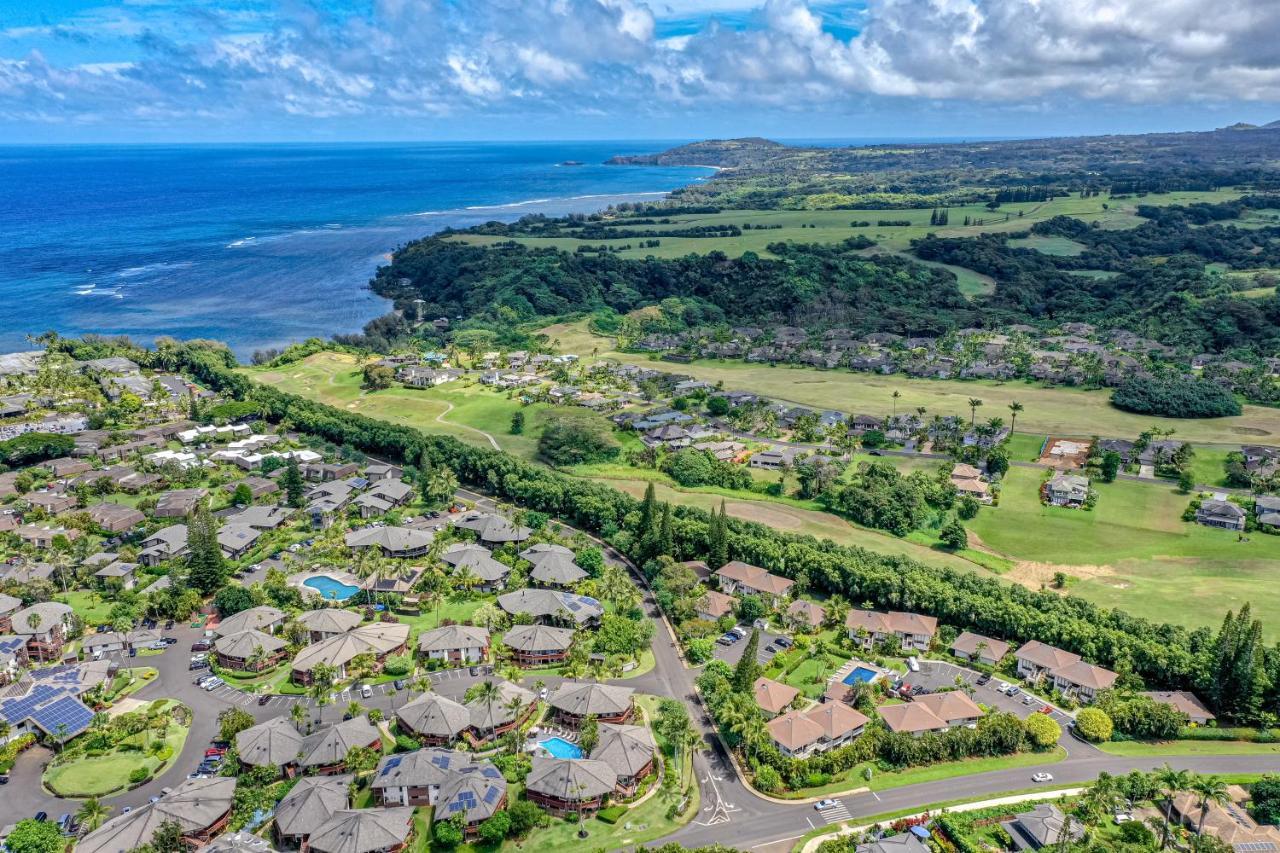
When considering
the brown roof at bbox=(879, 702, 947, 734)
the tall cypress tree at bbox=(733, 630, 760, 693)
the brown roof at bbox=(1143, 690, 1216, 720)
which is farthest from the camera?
the tall cypress tree at bbox=(733, 630, 760, 693)

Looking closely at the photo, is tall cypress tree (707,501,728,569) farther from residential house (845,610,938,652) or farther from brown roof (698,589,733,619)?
residential house (845,610,938,652)

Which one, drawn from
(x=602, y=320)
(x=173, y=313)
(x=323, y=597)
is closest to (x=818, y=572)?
(x=323, y=597)

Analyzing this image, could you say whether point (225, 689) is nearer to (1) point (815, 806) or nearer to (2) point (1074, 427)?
(1) point (815, 806)

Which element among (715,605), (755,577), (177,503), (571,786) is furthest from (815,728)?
(177,503)

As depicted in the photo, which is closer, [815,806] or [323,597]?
[815,806]

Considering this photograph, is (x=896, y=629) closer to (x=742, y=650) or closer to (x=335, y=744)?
(x=742, y=650)

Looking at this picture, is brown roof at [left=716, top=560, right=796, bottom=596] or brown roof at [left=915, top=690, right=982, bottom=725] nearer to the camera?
brown roof at [left=915, top=690, right=982, bottom=725]

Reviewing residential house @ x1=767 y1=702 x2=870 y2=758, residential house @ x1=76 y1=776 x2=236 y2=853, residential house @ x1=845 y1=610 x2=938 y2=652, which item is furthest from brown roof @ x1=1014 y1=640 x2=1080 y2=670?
residential house @ x1=76 y1=776 x2=236 y2=853
